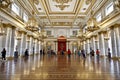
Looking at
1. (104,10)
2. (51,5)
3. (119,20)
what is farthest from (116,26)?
(51,5)

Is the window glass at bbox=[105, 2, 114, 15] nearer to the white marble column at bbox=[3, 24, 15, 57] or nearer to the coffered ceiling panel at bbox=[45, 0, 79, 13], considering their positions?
the coffered ceiling panel at bbox=[45, 0, 79, 13]

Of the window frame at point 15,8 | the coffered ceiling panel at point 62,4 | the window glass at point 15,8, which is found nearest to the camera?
the window frame at point 15,8

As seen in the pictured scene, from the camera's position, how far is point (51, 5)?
1308cm

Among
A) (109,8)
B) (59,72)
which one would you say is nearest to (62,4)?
(109,8)

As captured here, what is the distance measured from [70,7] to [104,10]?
14.0 ft

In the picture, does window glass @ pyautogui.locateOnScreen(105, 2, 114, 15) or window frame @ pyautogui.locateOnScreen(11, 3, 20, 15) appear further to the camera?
window glass @ pyautogui.locateOnScreen(105, 2, 114, 15)

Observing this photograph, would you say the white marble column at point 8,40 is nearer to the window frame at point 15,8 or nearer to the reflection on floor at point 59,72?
the window frame at point 15,8

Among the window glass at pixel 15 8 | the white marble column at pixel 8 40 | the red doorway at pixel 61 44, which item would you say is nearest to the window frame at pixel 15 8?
the window glass at pixel 15 8

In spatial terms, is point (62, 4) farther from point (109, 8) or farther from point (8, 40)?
point (8, 40)

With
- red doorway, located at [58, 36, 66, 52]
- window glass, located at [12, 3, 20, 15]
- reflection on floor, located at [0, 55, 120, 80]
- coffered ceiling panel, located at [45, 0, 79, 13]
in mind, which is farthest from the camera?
red doorway, located at [58, 36, 66, 52]

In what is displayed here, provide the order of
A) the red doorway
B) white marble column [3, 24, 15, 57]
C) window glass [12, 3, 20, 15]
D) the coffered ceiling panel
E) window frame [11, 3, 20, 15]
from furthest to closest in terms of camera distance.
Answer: the red doorway → the coffered ceiling panel → window glass [12, 3, 20, 15] → window frame [11, 3, 20, 15] → white marble column [3, 24, 15, 57]

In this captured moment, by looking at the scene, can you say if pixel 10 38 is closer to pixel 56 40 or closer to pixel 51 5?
pixel 51 5

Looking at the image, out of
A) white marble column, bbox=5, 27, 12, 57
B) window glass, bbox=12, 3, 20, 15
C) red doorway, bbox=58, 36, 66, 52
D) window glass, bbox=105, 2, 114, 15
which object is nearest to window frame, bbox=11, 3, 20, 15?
window glass, bbox=12, 3, 20, 15

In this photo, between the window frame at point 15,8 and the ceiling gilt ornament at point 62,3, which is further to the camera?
the ceiling gilt ornament at point 62,3
